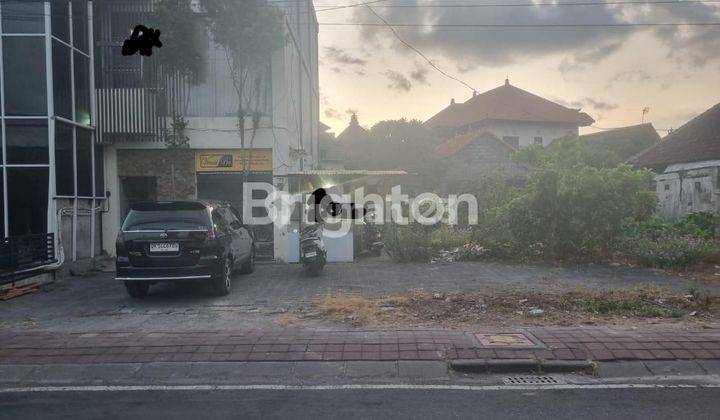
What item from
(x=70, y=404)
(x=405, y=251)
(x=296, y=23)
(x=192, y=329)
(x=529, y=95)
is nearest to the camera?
(x=70, y=404)

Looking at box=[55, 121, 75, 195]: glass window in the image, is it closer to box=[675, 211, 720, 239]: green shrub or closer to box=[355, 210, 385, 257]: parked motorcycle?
box=[355, 210, 385, 257]: parked motorcycle

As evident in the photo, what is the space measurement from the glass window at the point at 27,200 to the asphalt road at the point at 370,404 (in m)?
8.19

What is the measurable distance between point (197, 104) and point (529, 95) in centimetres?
3854

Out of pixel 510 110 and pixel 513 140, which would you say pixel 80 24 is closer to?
Result: pixel 513 140

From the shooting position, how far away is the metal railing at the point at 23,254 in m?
10.8

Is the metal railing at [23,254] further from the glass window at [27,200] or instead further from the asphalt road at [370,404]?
the asphalt road at [370,404]

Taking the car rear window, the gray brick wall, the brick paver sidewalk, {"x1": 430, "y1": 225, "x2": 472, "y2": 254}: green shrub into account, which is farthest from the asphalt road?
the gray brick wall

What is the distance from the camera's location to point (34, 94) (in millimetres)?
12477

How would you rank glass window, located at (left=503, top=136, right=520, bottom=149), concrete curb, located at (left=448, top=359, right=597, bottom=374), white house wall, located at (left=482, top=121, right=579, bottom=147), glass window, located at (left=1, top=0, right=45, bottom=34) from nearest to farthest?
1. concrete curb, located at (left=448, top=359, right=597, bottom=374)
2. glass window, located at (left=1, top=0, right=45, bottom=34)
3. white house wall, located at (left=482, top=121, right=579, bottom=147)
4. glass window, located at (left=503, top=136, right=520, bottom=149)

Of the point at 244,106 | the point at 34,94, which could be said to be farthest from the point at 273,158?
the point at 34,94

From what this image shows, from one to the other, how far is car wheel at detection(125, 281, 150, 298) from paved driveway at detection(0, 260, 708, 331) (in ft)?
0.49

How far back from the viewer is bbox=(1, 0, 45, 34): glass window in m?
12.4

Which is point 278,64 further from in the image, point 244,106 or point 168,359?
point 168,359

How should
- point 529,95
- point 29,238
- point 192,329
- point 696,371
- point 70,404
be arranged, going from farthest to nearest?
point 529,95, point 29,238, point 192,329, point 696,371, point 70,404
